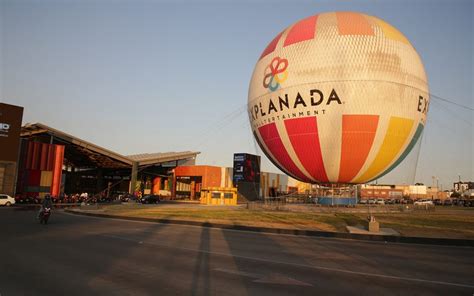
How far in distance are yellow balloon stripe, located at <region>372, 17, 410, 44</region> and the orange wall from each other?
4823 cm

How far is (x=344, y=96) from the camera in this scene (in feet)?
83.5

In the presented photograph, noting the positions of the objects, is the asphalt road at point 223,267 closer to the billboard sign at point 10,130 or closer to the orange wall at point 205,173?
the billboard sign at point 10,130

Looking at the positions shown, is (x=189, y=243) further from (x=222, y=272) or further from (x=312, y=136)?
(x=312, y=136)

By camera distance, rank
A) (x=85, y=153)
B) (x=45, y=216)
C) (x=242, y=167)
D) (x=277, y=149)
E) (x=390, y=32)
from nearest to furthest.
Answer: (x=45, y=216)
(x=390, y=32)
(x=277, y=149)
(x=85, y=153)
(x=242, y=167)

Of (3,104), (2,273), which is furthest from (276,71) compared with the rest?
(3,104)

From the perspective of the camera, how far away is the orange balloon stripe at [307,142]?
2634 cm

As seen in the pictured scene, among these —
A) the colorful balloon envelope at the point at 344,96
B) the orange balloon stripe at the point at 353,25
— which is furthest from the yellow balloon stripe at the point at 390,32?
the orange balloon stripe at the point at 353,25

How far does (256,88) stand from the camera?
3025 cm

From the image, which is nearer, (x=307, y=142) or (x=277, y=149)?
(x=307, y=142)

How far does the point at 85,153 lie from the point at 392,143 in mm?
53920

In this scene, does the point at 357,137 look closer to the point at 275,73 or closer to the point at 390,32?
the point at 275,73

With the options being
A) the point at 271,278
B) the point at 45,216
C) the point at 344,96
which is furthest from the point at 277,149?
the point at 271,278

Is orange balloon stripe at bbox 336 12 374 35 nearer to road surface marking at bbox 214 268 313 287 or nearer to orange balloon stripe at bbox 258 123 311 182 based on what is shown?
orange balloon stripe at bbox 258 123 311 182

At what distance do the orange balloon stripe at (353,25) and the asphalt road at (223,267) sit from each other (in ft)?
55.1
